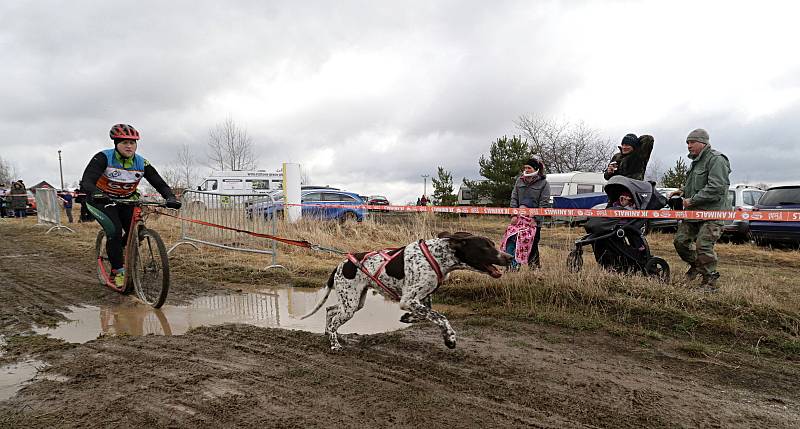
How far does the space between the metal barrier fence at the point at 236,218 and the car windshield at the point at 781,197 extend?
11858 millimetres

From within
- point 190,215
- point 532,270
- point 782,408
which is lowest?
point 782,408

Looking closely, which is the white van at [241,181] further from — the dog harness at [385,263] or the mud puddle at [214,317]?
the dog harness at [385,263]

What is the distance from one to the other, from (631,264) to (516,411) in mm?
3652

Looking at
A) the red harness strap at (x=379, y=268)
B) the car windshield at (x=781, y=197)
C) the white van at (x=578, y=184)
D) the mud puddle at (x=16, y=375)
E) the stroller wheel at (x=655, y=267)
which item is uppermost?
the white van at (x=578, y=184)

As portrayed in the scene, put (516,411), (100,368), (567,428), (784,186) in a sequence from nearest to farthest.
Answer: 1. (567,428)
2. (516,411)
3. (100,368)
4. (784,186)

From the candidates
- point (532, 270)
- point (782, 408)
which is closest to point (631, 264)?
point (532, 270)

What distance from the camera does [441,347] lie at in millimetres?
3988

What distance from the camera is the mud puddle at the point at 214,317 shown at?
4.58 meters

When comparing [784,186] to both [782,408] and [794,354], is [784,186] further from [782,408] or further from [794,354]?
[782,408]

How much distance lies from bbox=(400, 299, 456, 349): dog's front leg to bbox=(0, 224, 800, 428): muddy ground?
194 millimetres

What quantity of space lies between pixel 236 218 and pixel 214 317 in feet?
12.5

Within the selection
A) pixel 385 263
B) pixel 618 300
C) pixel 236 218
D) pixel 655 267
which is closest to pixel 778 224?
pixel 655 267

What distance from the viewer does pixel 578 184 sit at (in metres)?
20.3

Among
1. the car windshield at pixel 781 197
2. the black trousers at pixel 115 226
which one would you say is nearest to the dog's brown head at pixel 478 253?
the black trousers at pixel 115 226
